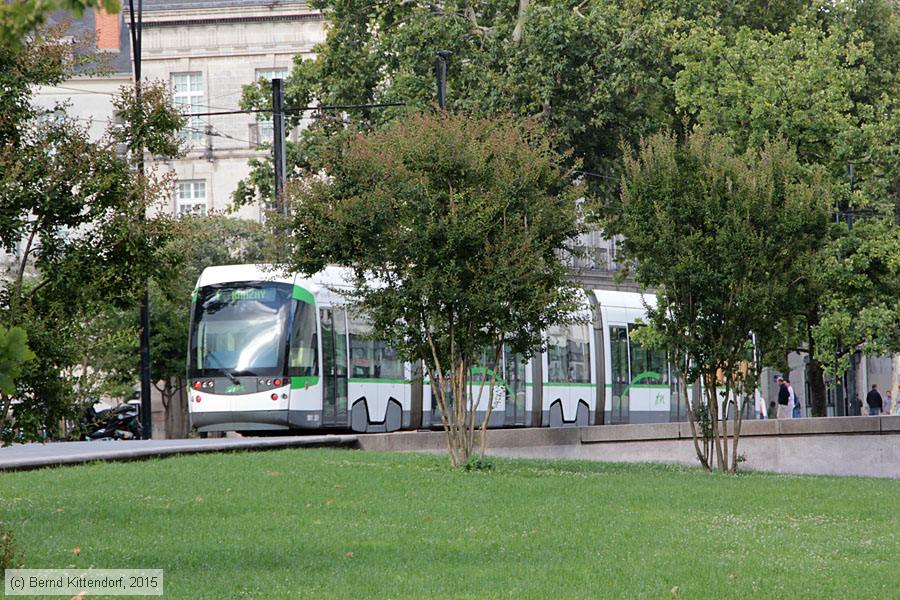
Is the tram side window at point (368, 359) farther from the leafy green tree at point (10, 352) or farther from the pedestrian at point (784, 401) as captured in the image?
the leafy green tree at point (10, 352)

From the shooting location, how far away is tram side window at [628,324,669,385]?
41094 millimetres

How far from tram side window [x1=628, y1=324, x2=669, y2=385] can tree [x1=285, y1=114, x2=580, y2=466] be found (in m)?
18.5

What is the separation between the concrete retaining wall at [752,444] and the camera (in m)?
26.6

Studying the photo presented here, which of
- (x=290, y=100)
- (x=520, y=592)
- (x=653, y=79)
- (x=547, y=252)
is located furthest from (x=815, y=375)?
(x=520, y=592)

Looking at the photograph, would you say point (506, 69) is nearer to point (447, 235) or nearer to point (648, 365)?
point (648, 365)

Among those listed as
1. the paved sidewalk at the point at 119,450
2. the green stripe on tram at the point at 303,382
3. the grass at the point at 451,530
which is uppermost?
the green stripe on tram at the point at 303,382

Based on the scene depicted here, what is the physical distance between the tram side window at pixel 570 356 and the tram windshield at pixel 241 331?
8.61 m

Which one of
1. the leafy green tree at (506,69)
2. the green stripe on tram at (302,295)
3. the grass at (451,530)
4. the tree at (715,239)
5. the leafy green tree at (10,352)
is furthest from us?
the leafy green tree at (506,69)

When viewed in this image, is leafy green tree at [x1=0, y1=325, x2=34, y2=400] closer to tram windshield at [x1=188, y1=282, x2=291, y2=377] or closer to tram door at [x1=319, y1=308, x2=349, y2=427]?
tram windshield at [x1=188, y1=282, x2=291, y2=377]

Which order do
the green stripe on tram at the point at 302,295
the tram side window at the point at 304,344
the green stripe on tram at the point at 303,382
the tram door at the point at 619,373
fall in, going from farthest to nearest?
the tram door at the point at 619,373 → the green stripe on tram at the point at 302,295 → the tram side window at the point at 304,344 → the green stripe on tram at the point at 303,382

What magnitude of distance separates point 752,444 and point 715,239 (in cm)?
561

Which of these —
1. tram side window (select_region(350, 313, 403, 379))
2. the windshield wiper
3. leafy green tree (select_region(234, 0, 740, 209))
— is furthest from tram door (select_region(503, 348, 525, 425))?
the windshield wiper

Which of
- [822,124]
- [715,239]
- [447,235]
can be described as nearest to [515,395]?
[822,124]

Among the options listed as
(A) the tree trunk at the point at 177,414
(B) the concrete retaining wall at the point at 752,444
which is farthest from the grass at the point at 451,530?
(A) the tree trunk at the point at 177,414
